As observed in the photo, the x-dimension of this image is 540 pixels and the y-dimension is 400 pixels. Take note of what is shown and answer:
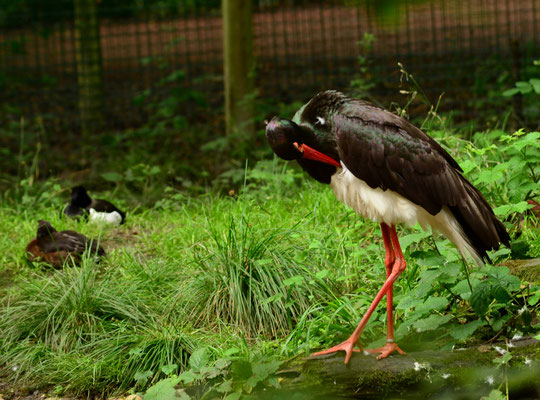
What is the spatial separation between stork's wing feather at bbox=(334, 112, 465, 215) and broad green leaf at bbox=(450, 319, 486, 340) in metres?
0.44

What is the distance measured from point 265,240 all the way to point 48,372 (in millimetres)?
1219

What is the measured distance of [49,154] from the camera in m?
8.15

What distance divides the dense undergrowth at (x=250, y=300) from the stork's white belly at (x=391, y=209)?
4.2 inches

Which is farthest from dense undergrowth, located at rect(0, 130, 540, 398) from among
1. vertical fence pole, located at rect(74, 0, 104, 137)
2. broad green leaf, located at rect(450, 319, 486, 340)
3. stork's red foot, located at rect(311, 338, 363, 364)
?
vertical fence pole, located at rect(74, 0, 104, 137)

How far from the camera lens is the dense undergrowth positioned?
3.03 meters

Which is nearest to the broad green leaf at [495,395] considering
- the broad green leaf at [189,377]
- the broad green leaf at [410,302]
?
the broad green leaf at [410,302]

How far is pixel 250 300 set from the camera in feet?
12.2

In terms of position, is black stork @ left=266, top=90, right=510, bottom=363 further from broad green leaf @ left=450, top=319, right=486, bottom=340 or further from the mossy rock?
broad green leaf @ left=450, top=319, right=486, bottom=340

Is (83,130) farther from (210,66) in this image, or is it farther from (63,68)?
(210,66)

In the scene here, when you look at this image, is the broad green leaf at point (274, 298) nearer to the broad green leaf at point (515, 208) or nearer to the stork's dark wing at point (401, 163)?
the stork's dark wing at point (401, 163)

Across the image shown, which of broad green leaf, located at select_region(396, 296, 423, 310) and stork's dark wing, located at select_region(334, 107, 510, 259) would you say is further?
broad green leaf, located at select_region(396, 296, 423, 310)

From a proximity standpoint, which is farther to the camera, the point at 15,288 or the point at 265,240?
the point at 15,288

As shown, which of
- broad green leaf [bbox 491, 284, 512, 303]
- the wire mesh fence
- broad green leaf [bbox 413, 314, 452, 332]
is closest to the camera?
broad green leaf [bbox 491, 284, 512, 303]

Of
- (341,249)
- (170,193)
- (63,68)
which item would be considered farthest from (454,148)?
(63,68)
